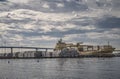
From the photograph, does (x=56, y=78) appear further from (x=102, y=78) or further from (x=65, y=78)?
(x=102, y=78)

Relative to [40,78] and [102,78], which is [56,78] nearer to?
[40,78]

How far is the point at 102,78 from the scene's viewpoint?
8338 cm

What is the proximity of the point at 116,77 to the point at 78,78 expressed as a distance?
1032 cm

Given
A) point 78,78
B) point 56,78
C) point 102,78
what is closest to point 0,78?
point 56,78

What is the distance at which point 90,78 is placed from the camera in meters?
82.7

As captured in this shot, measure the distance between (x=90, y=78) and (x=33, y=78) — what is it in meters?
14.7

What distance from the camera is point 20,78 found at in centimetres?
8412

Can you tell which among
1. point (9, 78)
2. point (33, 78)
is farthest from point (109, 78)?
point (9, 78)

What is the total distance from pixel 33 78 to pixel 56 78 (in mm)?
5976

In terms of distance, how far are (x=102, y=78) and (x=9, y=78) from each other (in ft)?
79.1

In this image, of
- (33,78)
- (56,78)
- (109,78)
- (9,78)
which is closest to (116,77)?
(109,78)

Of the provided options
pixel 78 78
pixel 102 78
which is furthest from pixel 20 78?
pixel 102 78

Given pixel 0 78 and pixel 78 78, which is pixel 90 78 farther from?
pixel 0 78

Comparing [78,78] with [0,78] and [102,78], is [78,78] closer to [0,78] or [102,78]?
[102,78]
